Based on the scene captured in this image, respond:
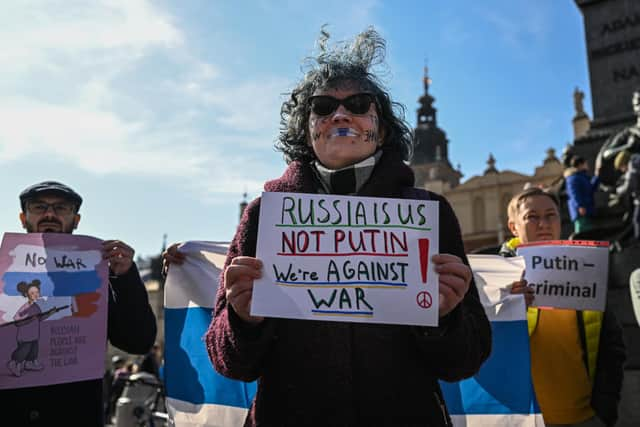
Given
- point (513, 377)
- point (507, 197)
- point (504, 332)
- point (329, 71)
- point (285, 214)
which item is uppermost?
point (507, 197)

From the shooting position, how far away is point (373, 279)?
1676 mm

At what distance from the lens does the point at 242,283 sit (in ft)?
5.34

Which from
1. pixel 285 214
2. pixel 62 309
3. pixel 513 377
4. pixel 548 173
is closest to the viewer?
pixel 285 214

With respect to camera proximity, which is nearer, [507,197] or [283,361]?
[283,361]

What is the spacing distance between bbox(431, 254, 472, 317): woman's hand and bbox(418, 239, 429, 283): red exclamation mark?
0.9 inches

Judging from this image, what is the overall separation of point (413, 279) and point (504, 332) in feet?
5.59

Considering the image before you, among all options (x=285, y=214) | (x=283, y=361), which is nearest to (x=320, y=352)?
(x=283, y=361)

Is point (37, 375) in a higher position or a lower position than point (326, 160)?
lower

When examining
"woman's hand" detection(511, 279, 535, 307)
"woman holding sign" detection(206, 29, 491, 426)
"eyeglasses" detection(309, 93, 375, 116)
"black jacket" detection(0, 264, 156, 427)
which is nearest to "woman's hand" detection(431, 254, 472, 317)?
"woman holding sign" detection(206, 29, 491, 426)

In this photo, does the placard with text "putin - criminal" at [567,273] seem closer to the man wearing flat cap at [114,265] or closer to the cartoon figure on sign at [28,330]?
the man wearing flat cap at [114,265]

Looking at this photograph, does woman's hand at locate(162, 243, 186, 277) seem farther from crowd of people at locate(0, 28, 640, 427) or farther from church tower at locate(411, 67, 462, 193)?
church tower at locate(411, 67, 462, 193)

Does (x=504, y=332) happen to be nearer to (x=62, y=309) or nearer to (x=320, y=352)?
(x=320, y=352)

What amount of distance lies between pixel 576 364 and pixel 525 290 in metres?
0.46

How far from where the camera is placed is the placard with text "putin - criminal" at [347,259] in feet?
5.32
